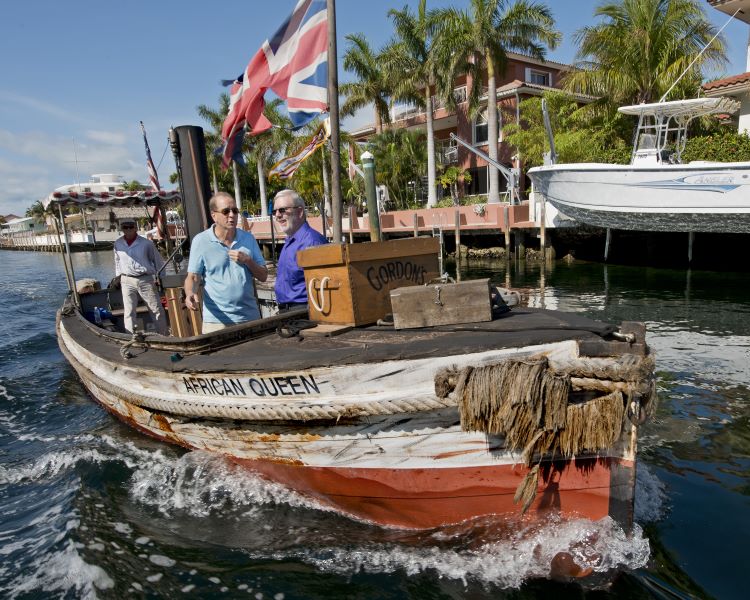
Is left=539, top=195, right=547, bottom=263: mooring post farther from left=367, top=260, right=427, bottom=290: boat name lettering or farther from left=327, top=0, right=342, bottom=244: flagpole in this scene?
left=367, top=260, right=427, bottom=290: boat name lettering

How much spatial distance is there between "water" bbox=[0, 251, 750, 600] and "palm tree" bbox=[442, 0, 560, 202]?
71.7ft

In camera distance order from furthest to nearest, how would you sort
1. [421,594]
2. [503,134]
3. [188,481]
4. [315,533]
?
[503,134] → [188,481] → [315,533] → [421,594]

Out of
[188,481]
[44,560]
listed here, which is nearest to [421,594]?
[188,481]

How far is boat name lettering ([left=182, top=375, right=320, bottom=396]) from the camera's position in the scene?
137 inches

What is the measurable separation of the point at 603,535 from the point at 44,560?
387 cm

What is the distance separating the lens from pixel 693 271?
17.4 metres

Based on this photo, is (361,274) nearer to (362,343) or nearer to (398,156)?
(362,343)

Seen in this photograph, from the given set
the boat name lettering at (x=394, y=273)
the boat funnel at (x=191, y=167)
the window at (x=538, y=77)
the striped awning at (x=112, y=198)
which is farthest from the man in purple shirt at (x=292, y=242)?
the window at (x=538, y=77)

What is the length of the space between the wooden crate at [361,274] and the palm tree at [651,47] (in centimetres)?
2086

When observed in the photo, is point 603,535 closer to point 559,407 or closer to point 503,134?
point 559,407

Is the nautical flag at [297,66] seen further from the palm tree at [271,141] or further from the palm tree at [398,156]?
the palm tree at [271,141]

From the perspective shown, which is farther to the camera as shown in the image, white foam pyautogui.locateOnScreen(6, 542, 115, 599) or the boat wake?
white foam pyautogui.locateOnScreen(6, 542, 115, 599)

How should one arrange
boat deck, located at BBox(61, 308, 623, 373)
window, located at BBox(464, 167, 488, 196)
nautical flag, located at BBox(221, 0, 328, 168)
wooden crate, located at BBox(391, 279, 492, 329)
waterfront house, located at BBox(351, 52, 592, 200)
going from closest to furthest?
boat deck, located at BBox(61, 308, 623, 373) < wooden crate, located at BBox(391, 279, 492, 329) < nautical flag, located at BBox(221, 0, 328, 168) < waterfront house, located at BBox(351, 52, 592, 200) < window, located at BBox(464, 167, 488, 196)

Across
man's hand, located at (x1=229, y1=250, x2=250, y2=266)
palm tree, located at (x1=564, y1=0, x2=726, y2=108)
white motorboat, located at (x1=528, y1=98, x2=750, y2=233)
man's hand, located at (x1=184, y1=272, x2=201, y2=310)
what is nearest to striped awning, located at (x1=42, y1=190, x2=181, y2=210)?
A: man's hand, located at (x1=184, y1=272, x2=201, y2=310)
